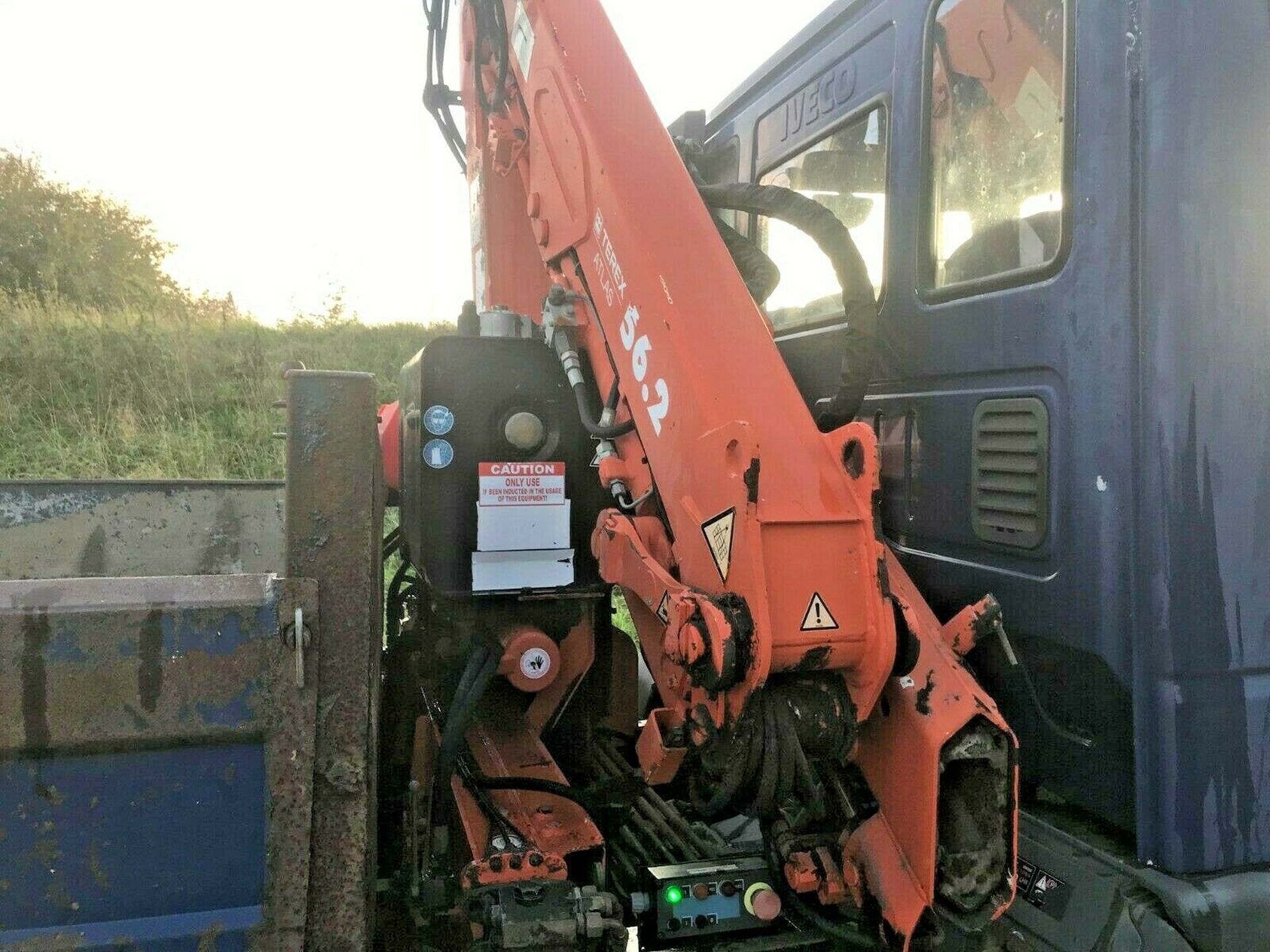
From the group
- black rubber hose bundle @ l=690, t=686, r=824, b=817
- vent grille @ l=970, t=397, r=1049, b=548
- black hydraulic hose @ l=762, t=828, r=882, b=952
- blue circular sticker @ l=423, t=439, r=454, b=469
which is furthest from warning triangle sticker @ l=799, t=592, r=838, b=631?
blue circular sticker @ l=423, t=439, r=454, b=469

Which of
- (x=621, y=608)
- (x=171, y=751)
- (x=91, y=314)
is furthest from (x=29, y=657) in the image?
(x=91, y=314)

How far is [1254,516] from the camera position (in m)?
1.58

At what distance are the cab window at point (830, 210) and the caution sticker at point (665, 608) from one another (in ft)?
3.09

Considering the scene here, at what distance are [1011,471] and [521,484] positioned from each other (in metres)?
1.25

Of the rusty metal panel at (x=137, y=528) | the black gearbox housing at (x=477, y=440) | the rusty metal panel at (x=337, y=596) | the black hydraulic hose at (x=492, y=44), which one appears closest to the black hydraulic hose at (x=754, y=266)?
the black gearbox housing at (x=477, y=440)

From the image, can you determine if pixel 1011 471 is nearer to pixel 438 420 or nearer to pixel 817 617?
pixel 817 617

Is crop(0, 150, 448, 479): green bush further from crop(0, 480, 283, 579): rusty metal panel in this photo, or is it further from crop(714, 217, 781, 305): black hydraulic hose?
crop(714, 217, 781, 305): black hydraulic hose

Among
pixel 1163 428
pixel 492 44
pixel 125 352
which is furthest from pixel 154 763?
pixel 125 352

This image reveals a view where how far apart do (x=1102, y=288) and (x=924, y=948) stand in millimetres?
1264

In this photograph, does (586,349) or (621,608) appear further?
(621,608)

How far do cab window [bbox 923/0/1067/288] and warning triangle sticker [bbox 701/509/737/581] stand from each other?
0.76 meters

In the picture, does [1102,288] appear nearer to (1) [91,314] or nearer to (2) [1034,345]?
(2) [1034,345]

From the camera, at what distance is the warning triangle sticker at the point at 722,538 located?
5.65ft

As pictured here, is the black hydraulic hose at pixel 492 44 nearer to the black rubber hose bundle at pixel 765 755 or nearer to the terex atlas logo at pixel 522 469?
the terex atlas logo at pixel 522 469
